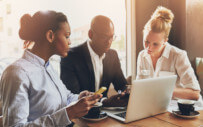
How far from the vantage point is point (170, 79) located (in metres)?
1.25

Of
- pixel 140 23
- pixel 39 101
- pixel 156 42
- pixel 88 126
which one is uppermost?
pixel 140 23

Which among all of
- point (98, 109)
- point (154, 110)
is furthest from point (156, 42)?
point (98, 109)

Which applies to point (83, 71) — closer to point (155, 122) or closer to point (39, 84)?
point (39, 84)

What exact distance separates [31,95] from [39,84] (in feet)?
0.25

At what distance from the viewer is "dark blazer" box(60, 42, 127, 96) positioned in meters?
1.97

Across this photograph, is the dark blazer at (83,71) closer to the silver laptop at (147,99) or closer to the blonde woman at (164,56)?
the blonde woman at (164,56)

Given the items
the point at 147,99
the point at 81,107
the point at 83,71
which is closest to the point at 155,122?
the point at 147,99

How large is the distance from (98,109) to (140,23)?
2.23 meters

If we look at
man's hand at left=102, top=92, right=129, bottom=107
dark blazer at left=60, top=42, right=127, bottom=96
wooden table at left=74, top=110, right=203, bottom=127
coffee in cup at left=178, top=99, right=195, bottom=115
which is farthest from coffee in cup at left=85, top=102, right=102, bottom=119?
dark blazer at left=60, top=42, right=127, bottom=96

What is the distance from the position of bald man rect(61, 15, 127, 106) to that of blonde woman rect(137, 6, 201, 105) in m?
0.36

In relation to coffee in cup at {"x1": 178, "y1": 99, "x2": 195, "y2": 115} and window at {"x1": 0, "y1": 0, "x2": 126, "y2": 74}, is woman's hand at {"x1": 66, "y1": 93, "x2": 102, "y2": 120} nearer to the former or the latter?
coffee in cup at {"x1": 178, "y1": 99, "x2": 195, "y2": 115}

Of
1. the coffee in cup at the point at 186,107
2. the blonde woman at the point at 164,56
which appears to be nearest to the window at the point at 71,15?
the blonde woman at the point at 164,56

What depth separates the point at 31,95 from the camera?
1116 mm

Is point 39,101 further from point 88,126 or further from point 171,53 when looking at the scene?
point 171,53
